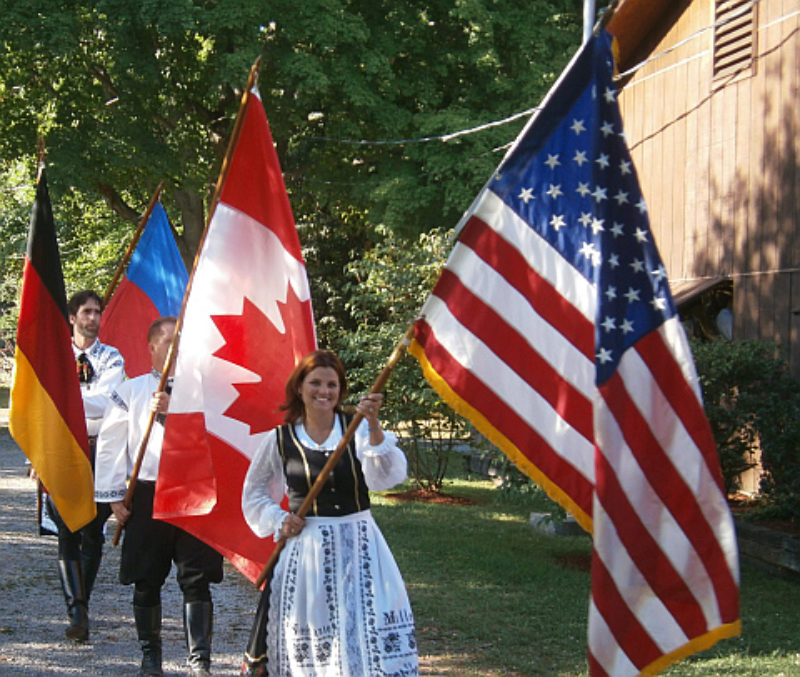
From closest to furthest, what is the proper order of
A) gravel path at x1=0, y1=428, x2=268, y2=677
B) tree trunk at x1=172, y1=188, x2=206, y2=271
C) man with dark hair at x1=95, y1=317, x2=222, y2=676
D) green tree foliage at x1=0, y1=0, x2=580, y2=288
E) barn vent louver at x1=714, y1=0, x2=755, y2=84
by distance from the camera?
man with dark hair at x1=95, y1=317, x2=222, y2=676
gravel path at x1=0, y1=428, x2=268, y2=677
barn vent louver at x1=714, y1=0, x2=755, y2=84
green tree foliage at x1=0, y1=0, x2=580, y2=288
tree trunk at x1=172, y1=188, x2=206, y2=271

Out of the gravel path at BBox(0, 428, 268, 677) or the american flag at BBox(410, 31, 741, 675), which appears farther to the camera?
the gravel path at BBox(0, 428, 268, 677)

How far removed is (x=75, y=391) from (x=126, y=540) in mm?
1354

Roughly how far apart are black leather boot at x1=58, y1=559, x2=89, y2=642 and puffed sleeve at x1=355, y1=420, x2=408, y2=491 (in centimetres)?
322

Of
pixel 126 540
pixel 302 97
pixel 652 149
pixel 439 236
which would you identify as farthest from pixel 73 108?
pixel 126 540

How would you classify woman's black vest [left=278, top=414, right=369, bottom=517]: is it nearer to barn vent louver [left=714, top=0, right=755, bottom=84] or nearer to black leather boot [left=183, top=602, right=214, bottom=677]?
black leather boot [left=183, top=602, right=214, bottom=677]

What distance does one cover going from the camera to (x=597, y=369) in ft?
12.9

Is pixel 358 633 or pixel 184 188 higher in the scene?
pixel 184 188

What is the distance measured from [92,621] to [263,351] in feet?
9.65

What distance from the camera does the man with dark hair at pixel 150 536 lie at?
601 centimetres

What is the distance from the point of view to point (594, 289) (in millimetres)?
4156

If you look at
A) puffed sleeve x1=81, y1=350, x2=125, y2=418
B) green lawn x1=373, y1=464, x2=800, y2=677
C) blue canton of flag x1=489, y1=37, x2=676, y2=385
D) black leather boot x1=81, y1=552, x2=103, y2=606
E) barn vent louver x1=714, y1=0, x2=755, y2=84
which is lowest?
green lawn x1=373, y1=464, x2=800, y2=677

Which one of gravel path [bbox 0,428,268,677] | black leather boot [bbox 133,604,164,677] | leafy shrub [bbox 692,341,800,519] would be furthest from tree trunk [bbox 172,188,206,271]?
black leather boot [bbox 133,604,164,677]

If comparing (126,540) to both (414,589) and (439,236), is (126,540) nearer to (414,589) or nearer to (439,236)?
(414,589)

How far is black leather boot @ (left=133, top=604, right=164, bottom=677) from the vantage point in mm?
6176
